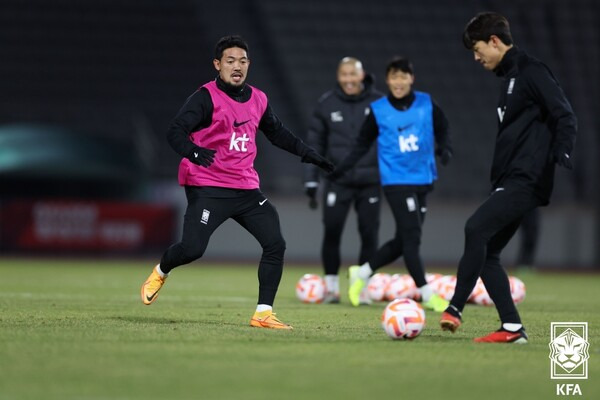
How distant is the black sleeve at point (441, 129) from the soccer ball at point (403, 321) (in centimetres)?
370

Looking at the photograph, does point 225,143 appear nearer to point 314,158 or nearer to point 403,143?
point 314,158

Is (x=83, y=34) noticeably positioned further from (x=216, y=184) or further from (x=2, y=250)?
(x=216, y=184)

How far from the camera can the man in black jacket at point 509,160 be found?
6930mm

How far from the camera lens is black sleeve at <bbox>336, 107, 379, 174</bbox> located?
10430 mm

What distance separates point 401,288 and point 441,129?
72.8 inches

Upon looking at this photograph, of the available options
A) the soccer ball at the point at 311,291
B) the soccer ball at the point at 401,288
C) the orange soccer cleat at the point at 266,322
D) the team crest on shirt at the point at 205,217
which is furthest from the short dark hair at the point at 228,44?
the soccer ball at the point at 401,288

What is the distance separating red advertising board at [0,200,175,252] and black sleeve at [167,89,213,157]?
15.2 m

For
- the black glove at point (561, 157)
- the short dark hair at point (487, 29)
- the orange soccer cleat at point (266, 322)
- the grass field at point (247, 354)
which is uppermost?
the short dark hair at point (487, 29)

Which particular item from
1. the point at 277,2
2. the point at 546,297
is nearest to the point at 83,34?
the point at 277,2

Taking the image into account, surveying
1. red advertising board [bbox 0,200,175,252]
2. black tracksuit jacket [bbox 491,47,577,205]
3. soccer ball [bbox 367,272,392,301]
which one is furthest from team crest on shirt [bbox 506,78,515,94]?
red advertising board [bbox 0,200,175,252]

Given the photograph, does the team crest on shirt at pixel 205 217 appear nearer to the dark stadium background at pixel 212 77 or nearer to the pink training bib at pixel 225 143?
the pink training bib at pixel 225 143

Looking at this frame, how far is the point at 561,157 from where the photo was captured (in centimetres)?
657

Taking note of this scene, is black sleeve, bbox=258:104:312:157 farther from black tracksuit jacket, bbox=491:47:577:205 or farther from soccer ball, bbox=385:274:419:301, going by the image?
soccer ball, bbox=385:274:419:301

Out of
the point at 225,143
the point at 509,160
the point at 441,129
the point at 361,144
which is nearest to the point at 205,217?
the point at 225,143
